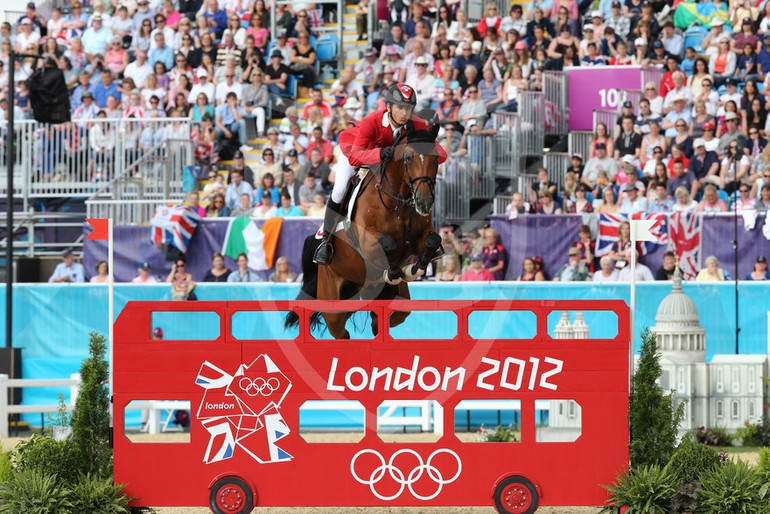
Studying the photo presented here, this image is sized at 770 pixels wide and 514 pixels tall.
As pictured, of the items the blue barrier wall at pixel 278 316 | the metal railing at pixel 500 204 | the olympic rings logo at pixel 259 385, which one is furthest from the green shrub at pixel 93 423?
the metal railing at pixel 500 204

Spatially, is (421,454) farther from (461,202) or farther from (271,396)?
(461,202)

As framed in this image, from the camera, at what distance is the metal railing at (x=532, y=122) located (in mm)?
14531

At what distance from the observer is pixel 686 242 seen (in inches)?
489

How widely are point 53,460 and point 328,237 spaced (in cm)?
239

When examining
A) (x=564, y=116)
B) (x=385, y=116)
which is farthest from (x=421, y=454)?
(x=564, y=116)

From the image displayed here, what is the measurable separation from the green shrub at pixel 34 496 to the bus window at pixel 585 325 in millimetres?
5322

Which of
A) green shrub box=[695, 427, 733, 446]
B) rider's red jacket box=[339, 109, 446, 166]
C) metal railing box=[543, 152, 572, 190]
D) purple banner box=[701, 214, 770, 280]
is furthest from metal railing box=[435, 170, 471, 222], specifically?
rider's red jacket box=[339, 109, 446, 166]

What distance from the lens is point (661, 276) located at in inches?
489

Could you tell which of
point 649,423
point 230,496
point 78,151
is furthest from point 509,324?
point 78,151

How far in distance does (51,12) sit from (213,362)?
16.0 m

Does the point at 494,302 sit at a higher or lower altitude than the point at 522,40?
lower

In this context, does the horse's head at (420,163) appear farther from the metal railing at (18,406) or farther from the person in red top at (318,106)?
the person in red top at (318,106)

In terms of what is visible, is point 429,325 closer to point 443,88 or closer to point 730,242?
point 730,242

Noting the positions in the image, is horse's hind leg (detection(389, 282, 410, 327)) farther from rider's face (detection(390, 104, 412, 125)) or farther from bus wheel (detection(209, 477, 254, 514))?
bus wheel (detection(209, 477, 254, 514))
